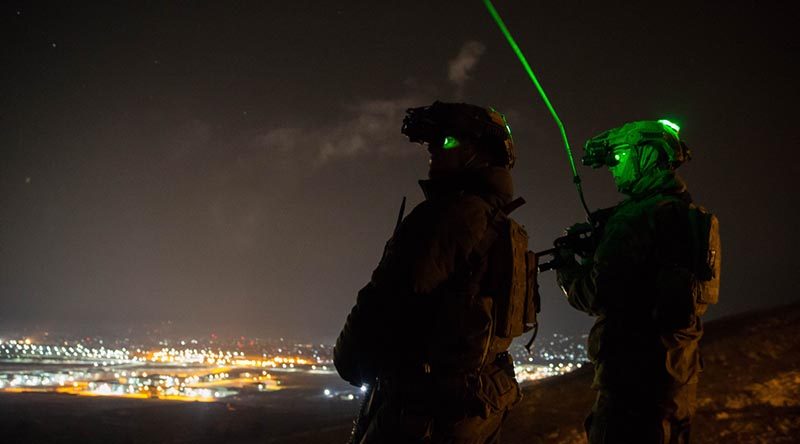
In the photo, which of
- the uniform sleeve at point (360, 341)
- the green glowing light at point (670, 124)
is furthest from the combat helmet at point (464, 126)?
the green glowing light at point (670, 124)

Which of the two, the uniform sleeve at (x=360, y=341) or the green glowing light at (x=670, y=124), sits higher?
the green glowing light at (x=670, y=124)

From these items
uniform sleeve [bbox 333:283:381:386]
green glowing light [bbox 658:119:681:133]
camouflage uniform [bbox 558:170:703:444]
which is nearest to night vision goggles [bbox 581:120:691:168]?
green glowing light [bbox 658:119:681:133]

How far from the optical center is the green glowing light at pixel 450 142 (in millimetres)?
3174

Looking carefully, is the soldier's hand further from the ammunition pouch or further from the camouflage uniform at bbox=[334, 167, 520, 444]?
the camouflage uniform at bbox=[334, 167, 520, 444]

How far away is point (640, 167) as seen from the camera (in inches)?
190

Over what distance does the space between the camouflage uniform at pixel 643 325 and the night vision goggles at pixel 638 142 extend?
1.27 feet

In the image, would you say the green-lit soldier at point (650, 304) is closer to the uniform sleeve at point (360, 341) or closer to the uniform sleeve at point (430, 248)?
Result: the uniform sleeve at point (430, 248)

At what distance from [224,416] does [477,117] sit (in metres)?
27.4

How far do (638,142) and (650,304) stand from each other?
1.61m

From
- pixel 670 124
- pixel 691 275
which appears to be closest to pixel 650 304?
pixel 691 275

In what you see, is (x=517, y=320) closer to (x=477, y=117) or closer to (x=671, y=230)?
(x=477, y=117)

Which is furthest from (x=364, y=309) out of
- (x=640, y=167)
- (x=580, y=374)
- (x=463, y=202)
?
(x=580, y=374)

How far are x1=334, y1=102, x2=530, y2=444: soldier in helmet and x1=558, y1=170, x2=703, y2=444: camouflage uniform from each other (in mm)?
1595

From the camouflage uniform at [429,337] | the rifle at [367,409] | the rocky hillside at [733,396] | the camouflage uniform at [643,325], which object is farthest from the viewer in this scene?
the rocky hillside at [733,396]
